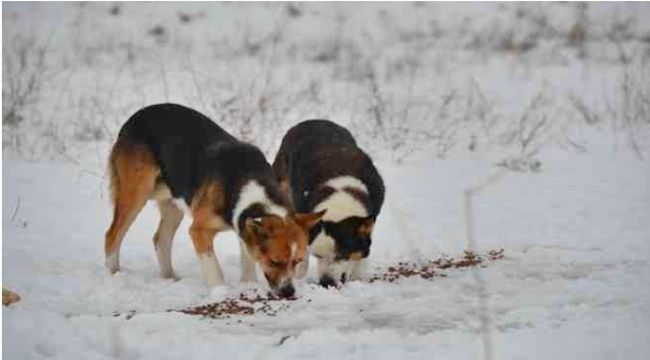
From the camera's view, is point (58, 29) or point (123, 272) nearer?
point (123, 272)

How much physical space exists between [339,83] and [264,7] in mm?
6114

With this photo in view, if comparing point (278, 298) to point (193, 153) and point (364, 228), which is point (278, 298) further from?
point (193, 153)

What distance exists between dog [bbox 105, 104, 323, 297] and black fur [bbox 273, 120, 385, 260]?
0.47 meters

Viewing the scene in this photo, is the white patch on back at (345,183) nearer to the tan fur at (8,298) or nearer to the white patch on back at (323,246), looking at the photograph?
the white patch on back at (323,246)

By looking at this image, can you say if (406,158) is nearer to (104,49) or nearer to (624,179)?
(624,179)

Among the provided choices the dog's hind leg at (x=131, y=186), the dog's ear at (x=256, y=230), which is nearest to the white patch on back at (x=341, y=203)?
the dog's ear at (x=256, y=230)

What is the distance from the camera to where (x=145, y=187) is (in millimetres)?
7238

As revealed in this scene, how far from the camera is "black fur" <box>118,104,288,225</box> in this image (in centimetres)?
670

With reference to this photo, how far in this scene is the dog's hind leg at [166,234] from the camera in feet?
23.4

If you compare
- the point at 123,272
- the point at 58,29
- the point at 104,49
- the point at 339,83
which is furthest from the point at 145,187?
the point at 58,29

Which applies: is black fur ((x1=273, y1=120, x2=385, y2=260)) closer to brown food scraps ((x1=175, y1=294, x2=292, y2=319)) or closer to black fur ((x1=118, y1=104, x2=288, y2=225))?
black fur ((x1=118, y1=104, x2=288, y2=225))

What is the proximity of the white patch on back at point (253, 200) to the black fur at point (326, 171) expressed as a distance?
427 mm

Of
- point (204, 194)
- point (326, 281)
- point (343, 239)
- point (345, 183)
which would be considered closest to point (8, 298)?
point (204, 194)

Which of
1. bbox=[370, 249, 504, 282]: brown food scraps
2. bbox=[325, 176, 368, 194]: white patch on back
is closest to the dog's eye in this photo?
bbox=[370, 249, 504, 282]: brown food scraps
